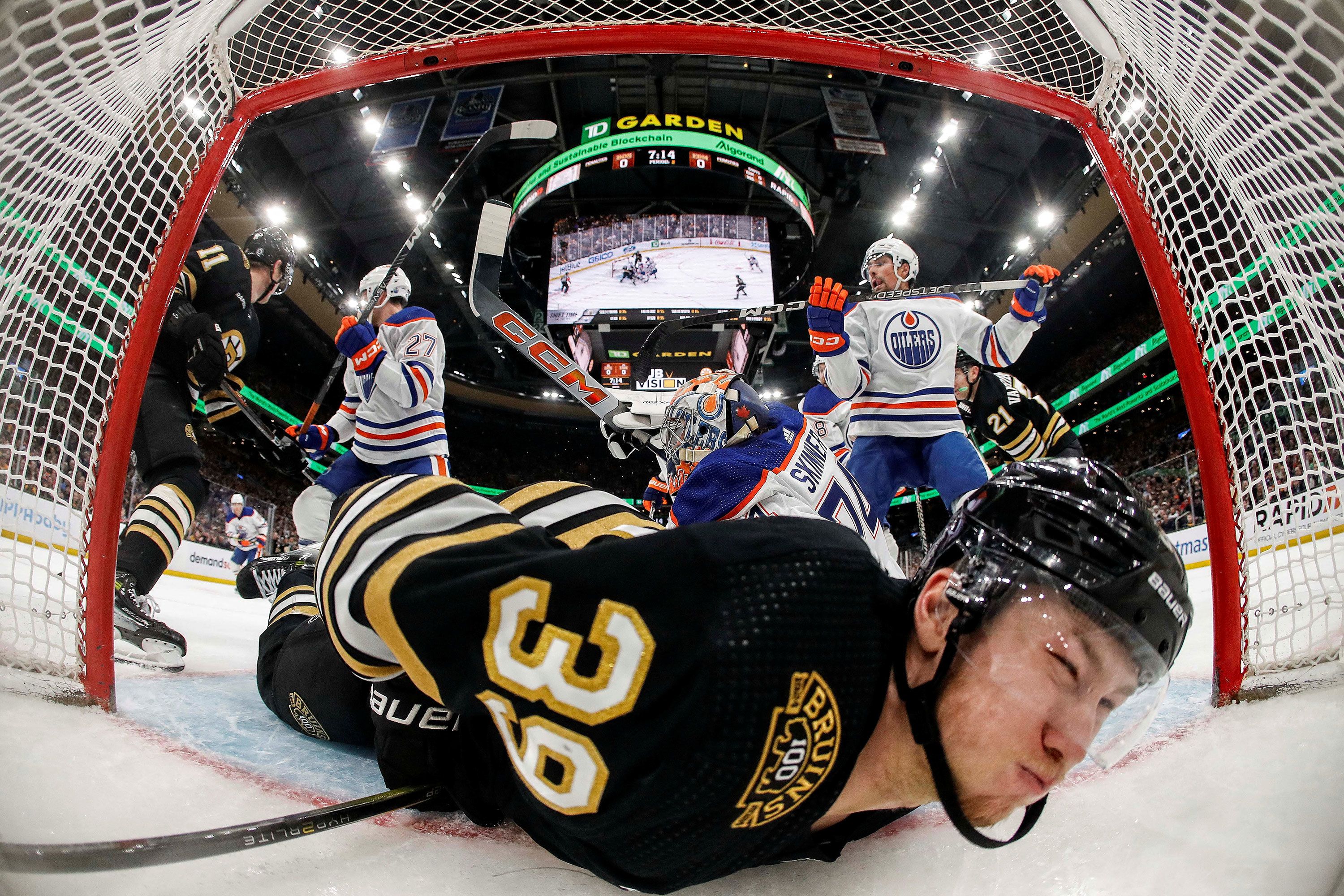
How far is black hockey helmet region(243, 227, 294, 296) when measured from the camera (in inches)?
97.5

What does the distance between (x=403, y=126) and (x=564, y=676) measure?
860 centimetres

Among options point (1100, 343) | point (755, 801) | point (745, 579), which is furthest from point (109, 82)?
A: point (1100, 343)

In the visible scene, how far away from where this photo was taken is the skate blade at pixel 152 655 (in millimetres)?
1545

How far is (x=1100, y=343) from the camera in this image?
11.0 meters

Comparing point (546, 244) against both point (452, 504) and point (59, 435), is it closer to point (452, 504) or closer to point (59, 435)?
point (59, 435)

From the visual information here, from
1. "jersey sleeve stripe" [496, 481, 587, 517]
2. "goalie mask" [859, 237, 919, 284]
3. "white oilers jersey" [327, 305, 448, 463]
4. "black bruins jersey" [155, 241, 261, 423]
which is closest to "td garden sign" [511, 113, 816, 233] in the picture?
"goalie mask" [859, 237, 919, 284]

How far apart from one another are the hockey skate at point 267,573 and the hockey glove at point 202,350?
0.56 m

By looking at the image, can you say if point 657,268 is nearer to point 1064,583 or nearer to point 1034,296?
point 1034,296

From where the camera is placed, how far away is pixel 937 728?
574mm

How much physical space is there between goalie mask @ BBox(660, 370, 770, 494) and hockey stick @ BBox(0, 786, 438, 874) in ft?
4.10

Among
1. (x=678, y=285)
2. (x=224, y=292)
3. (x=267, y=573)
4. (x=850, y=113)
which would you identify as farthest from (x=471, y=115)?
(x=267, y=573)

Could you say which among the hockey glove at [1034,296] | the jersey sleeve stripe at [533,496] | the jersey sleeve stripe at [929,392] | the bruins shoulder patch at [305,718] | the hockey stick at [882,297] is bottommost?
the bruins shoulder patch at [305,718]

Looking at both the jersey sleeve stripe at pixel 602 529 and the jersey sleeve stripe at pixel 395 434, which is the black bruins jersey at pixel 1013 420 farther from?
the jersey sleeve stripe at pixel 602 529

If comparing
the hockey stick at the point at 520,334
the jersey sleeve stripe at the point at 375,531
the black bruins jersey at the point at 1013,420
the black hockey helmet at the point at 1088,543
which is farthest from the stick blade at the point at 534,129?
the black bruins jersey at the point at 1013,420
